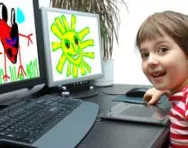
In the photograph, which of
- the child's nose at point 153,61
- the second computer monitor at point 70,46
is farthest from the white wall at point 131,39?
the child's nose at point 153,61

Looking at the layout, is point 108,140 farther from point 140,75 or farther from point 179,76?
point 140,75

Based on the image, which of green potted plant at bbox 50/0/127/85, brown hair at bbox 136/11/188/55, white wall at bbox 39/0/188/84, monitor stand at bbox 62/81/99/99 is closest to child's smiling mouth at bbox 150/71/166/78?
brown hair at bbox 136/11/188/55

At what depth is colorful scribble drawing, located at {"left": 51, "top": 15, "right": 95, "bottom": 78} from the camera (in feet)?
3.94

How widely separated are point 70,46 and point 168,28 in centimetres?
50

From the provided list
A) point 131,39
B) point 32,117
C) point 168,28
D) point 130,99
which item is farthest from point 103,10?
point 32,117

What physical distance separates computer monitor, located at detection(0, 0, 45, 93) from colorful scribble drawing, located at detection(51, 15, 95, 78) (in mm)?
112

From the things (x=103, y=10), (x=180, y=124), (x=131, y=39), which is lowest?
(x=180, y=124)

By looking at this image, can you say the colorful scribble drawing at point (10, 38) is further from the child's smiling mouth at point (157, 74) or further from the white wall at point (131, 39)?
the white wall at point (131, 39)

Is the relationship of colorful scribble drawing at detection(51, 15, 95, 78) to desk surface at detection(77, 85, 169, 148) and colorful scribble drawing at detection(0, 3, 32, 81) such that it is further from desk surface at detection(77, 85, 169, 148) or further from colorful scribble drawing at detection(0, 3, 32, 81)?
desk surface at detection(77, 85, 169, 148)

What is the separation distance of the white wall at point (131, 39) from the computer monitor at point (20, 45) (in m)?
0.93

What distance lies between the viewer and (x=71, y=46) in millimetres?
1274

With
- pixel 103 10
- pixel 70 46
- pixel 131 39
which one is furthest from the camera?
pixel 131 39

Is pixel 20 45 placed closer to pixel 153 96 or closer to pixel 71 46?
pixel 71 46

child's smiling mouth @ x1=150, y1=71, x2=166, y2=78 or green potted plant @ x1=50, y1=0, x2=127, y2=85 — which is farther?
green potted plant @ x1=50, y1=0, x2=127, y2=85
